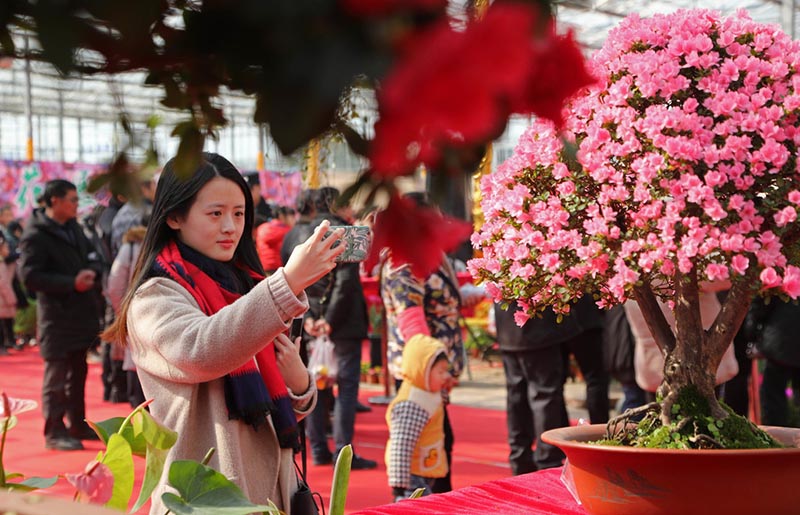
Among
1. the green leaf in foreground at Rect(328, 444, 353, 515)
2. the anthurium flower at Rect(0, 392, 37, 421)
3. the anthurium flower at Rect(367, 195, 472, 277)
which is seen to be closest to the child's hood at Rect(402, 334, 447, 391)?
the green leaf in foreground at Rect(328, 444, 353, 515)

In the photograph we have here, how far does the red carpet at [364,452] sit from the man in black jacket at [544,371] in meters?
0.40

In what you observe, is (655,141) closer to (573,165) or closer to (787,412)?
(573,165)

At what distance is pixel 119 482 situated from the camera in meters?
1.00

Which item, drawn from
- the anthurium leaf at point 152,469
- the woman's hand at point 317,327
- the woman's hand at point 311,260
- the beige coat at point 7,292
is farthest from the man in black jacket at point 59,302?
the beige coat at point 7,292

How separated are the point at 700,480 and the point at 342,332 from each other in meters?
3.86

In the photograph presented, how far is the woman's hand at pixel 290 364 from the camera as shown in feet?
6.66

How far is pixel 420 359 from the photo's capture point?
146 inches

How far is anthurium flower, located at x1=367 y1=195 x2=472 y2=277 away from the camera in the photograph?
22.0 inches

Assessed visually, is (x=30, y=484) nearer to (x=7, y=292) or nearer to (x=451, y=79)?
(x=451, y=79)

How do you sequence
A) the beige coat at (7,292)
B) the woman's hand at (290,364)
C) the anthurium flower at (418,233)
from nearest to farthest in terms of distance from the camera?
the anthurium flower at (418,233) < the woman's hand at (290,364) < the beige coat at (7,292)

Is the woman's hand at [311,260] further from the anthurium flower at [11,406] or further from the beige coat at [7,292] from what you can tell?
the beige coat at [7,292]

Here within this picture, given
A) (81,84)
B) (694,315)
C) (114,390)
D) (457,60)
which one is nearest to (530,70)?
(457,60)

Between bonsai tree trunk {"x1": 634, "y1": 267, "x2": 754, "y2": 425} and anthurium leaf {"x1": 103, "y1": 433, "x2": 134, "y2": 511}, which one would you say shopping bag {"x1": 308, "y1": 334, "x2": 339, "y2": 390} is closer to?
bonsai tree trunk {"x1": 634, "y1": 267, "x2": 754, "y2": 425}

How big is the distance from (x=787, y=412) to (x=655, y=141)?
12.2 ft
